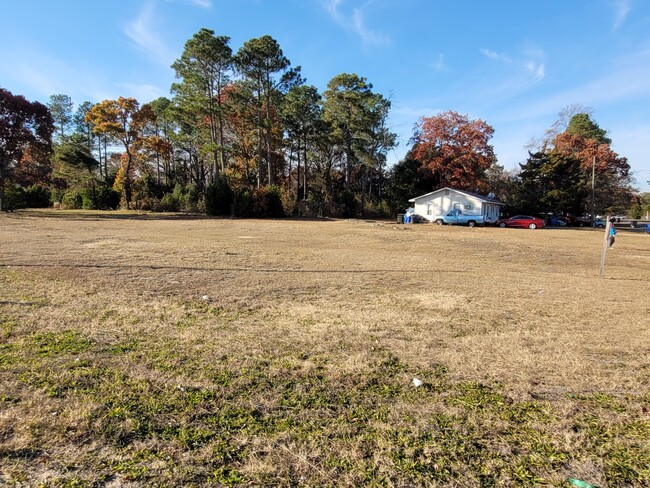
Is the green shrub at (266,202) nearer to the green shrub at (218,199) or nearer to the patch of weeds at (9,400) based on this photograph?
the green shrub at (218,199)

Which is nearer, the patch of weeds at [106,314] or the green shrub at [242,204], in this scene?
the patch of weeds at [106,314]

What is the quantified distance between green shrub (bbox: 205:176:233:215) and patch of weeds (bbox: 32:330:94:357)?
31.2 m

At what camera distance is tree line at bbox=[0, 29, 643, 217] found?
111ft

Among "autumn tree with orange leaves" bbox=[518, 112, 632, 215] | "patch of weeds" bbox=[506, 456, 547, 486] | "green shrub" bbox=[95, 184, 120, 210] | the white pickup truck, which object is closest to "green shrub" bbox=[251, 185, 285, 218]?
the white pickup truck

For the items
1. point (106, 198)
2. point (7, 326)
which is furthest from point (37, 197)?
point (7, 326)

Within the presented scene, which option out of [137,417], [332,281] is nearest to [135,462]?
[137,417]

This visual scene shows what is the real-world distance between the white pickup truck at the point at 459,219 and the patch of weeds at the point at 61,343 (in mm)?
33855

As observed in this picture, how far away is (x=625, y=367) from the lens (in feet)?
11.2

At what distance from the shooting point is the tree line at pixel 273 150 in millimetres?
33812

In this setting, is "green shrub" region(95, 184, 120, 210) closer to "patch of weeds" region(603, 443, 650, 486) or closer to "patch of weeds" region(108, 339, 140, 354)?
"patch of weeds" region(108, 339, 140, 354)

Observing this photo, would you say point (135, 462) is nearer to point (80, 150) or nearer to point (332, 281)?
point (332, 281)

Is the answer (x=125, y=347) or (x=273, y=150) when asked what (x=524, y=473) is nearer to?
(x=125, y=347)

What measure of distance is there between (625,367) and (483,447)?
89.6 inches

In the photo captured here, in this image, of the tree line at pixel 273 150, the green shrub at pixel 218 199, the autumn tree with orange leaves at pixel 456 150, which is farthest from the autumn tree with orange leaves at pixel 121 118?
the autumn tree with orange leaves at pixel 456 150
